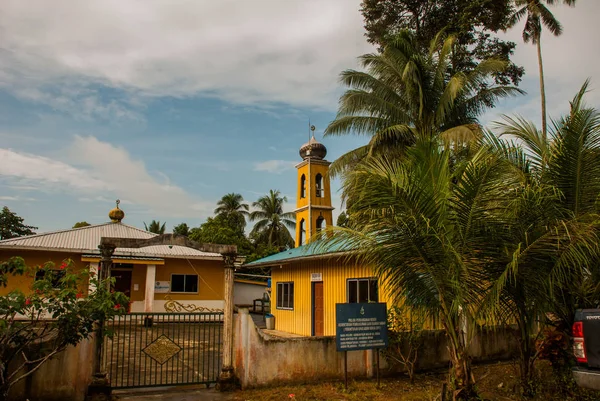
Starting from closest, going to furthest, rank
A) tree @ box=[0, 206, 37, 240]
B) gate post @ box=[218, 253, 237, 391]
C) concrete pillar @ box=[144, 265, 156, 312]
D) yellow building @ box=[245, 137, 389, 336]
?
gate post @ box=[218, 253, 237, 391], yellow building @ box=[245, 137, 389, 336], concrete pillar @ box=[144, 265, 156, 312], tree @ box=[0, 206, 37, 240]

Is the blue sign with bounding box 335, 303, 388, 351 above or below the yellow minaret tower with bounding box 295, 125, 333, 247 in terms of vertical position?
below

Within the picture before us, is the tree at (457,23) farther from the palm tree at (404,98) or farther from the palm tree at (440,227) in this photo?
the palm tree at (440,227)

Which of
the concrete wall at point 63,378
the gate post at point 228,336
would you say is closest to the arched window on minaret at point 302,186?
the gate post at point 228,336

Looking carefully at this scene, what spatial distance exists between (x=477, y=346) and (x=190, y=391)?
626 centimetres

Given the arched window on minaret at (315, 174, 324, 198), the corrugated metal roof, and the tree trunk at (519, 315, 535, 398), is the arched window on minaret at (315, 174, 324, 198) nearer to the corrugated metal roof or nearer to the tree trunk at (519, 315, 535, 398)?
the corrugated metal roof

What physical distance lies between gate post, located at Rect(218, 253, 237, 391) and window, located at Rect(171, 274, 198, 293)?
1561 centimetres

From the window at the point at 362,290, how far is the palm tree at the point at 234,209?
36838mm

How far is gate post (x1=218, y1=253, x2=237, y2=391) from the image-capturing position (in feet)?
26.1

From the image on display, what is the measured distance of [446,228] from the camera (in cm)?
668

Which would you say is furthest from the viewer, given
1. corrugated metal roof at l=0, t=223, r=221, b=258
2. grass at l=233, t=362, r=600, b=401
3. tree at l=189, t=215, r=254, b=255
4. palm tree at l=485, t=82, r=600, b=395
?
tree at l=189, t=215, r=254, b=255

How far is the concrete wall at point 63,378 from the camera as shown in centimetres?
675

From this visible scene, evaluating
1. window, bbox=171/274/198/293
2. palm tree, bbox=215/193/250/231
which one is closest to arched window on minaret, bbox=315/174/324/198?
window, bbox=171/274/198/293

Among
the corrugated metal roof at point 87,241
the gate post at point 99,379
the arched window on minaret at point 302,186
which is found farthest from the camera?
the arched window on minaret at point 302,186

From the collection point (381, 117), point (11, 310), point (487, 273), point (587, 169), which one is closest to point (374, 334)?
point (487, 273)
